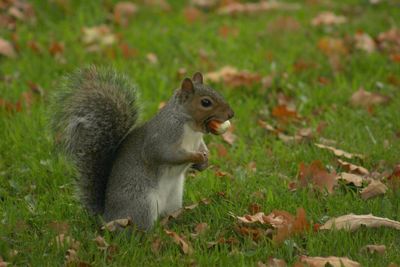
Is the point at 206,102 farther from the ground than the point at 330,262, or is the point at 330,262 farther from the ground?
the point at 206,102

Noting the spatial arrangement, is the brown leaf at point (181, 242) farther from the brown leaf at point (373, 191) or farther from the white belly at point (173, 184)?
the brown leaf at point (373, 191)

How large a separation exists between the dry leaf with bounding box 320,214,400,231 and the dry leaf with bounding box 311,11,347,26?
3.51 meters

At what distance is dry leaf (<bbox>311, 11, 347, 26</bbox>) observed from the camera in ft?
21.0

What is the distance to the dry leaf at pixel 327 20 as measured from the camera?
6.41m

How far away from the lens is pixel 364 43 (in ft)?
19.2

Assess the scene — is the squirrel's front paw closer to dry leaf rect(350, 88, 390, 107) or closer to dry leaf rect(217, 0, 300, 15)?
dry leaf rect(350, 88, 390, 107)

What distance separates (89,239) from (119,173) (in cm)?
35

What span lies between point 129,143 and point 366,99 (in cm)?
209

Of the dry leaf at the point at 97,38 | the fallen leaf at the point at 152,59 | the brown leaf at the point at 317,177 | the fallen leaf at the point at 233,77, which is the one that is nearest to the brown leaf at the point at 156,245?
the brown leaf at the point at 317,177

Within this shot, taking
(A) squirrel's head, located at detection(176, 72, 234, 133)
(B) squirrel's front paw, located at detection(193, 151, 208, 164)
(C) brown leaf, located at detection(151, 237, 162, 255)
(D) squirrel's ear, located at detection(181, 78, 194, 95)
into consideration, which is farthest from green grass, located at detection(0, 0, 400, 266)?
(D) squirrel's ear, located at detection(181, 78, 194, 95)

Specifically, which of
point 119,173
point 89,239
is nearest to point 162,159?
point 119,173

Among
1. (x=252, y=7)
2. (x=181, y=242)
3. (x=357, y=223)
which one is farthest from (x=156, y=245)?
(x=252, y=7)

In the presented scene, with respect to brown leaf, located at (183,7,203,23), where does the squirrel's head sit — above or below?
above

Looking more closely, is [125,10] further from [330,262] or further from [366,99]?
[330,262]
